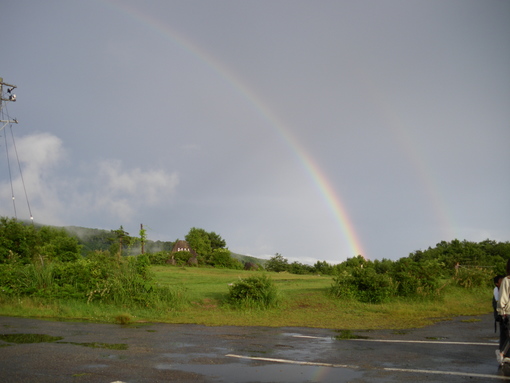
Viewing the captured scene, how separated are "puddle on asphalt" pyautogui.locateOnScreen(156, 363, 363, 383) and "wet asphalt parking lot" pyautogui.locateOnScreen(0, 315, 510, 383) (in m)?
0.02

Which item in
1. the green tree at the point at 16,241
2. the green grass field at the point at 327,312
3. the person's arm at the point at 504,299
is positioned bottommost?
the green grass field at the point at 327,312

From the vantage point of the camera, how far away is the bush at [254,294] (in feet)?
64.9

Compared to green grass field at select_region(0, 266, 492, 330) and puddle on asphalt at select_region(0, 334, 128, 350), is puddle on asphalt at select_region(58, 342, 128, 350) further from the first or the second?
green grass field at select_region(0, 266, 492, 330)

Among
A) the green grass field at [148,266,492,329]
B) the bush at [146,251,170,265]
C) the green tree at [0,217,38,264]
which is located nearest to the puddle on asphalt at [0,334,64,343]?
the green grass field at [148,266,492,329]

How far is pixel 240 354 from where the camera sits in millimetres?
10172

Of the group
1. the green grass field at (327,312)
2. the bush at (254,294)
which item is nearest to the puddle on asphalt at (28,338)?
the green grass field at (327,312)

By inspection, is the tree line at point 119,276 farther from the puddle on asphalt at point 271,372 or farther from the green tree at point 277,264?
the green tree at point 277,264

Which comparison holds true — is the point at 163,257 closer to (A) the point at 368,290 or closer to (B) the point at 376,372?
(A) the point at 368,290

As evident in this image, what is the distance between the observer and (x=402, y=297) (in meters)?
22.5

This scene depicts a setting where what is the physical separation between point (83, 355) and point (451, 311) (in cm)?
1594

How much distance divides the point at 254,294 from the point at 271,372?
11637 millimetres

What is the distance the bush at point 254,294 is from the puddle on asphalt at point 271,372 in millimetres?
10835

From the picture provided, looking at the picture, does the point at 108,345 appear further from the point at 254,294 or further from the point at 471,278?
the point at 471,278

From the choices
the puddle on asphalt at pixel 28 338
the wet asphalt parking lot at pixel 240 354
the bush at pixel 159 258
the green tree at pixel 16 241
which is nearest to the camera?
the wet asphalt parking lot at pixel 240 354
